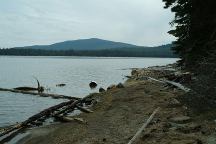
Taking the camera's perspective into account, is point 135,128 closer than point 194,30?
Yes

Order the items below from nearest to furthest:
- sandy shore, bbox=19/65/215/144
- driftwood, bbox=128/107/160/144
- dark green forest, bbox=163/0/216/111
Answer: driftwood, bbox=128/107/160/144
sandy shore, bbox=19/65/215/144
dark green forest, bbox=163/0/216/111

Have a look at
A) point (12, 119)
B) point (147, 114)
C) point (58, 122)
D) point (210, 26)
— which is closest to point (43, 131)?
point (58, 122)

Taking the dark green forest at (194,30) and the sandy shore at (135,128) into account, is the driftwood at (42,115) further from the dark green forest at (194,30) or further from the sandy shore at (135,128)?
the dark green forest at (194,30)

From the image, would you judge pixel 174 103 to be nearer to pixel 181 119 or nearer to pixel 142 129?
pixel 181 119

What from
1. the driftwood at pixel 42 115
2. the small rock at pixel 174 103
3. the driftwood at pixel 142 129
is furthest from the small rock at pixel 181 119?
the driftwood at pixel 42 115

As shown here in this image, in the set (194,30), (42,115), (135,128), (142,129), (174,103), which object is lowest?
(42,115)

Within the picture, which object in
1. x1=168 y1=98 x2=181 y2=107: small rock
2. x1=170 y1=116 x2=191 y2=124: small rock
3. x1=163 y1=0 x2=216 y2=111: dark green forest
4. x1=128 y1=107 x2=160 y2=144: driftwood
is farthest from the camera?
x1=163 y1=0 x2=216 y2=111: dark green forest

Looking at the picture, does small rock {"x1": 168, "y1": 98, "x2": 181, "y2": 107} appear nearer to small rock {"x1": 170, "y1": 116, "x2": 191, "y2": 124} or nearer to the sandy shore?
the sandy shore

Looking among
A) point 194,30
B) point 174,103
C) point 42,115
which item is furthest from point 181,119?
point 194,30

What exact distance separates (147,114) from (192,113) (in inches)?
98.9

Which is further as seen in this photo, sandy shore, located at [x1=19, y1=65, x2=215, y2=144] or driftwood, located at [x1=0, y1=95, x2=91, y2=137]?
driftwood, located at [x1=0, y1=95, x2=91, y2=137]

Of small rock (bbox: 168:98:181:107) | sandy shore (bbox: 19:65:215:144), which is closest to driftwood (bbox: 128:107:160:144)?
sandy shore (bbox: 19:65:215:144)

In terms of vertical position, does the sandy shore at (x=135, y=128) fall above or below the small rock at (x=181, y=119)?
below

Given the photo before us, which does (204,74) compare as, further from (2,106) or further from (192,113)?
(2,106)
